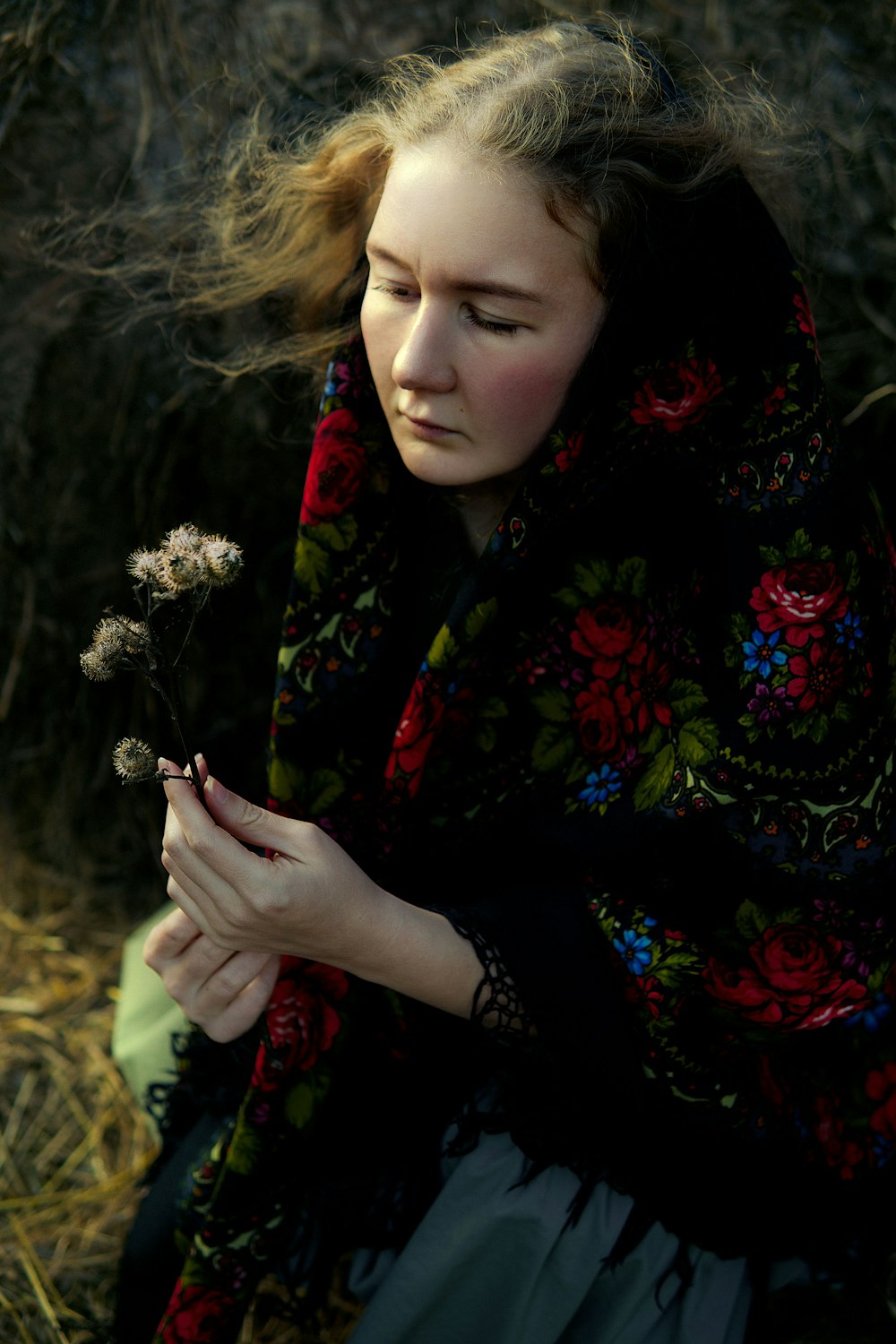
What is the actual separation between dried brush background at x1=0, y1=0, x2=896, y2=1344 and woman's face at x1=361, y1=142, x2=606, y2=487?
51 cm

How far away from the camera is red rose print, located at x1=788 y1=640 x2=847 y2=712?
2.87ft

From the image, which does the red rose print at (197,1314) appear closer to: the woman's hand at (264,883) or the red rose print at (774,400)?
the woman's hand at (264,883)

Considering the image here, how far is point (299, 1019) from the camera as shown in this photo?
100 cm

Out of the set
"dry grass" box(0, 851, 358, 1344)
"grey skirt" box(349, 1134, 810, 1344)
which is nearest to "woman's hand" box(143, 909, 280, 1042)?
"grey skirt" box(349, 1134, 810, 1344)

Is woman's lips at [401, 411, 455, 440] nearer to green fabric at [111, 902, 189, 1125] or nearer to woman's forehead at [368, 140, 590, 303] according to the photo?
woman's forehead at [368, 140, 590, 303]

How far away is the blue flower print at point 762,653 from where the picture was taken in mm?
879

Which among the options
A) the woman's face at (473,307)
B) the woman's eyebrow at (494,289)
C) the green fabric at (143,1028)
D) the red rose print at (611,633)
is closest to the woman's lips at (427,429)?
the woman's face at (473,307)

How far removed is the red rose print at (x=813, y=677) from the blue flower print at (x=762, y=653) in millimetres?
11

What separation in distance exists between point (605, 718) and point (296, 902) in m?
0.33

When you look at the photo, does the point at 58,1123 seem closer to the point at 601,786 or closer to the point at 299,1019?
the point at 299,1019

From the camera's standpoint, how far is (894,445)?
4.69 ft

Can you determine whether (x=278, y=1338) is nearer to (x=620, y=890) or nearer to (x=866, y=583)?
(x=620, y=890)

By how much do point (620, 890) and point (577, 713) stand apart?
16 centimetres

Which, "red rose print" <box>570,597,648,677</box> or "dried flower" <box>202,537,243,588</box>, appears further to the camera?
"red rose print" <box>570,597,648,677</box>
